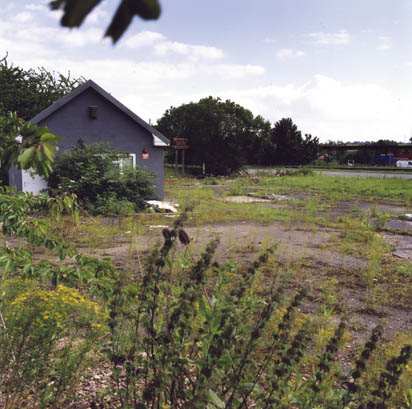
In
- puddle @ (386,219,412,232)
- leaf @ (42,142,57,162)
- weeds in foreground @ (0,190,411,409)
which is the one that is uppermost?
leaf @ (42,142,57,162)

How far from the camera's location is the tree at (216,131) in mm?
39906

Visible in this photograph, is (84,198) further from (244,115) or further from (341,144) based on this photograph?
(341,144)

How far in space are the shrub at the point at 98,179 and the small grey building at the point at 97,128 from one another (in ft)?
2.64

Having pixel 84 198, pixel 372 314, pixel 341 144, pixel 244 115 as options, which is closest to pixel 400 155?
pixel 341 144

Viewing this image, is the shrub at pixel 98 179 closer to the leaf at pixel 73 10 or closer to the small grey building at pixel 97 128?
the small grey building at pixel 97 128

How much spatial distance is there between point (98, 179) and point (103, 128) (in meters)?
3.18

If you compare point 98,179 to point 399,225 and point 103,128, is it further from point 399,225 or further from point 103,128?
point 399,225

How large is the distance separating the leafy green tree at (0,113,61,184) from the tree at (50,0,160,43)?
90cm

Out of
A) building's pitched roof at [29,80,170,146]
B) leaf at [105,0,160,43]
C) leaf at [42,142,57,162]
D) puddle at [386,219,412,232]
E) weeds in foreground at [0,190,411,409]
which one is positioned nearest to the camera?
leaf at [105,0,160,43]

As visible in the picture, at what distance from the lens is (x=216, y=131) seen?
4328cm

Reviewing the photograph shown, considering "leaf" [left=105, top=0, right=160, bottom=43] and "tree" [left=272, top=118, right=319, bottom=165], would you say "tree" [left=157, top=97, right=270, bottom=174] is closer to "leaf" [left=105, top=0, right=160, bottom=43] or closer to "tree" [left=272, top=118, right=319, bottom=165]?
"tree" [left=272, top=118, right=319, bottom=165]

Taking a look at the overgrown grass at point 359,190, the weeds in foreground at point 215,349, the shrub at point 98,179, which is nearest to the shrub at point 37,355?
the weeds in foreground at point 215,349

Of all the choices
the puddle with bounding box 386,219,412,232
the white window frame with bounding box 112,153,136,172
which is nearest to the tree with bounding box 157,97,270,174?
the white window frame with bounding box 112,153,136,172

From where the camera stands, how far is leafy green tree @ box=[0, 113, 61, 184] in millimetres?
1490
